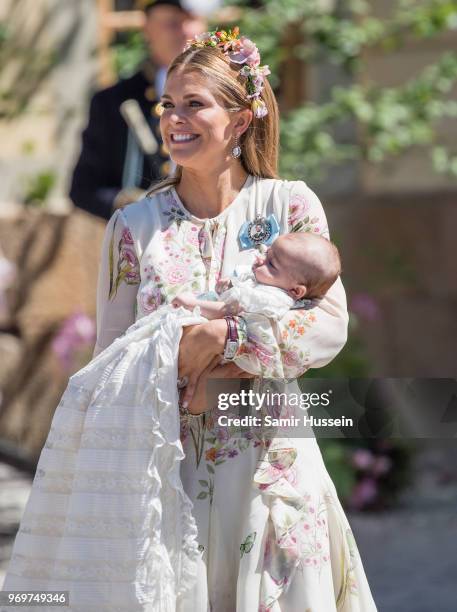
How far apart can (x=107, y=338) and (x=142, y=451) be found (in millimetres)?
396

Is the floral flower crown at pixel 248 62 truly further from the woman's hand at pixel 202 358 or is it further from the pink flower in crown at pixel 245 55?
the woman's hand at pixel 202 358

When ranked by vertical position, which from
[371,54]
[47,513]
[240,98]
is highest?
[371,54]

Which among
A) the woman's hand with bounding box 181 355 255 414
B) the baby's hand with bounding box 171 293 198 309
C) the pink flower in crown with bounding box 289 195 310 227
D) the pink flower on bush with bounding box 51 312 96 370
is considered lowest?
the woman's hand with bounding box 181 355 255 414

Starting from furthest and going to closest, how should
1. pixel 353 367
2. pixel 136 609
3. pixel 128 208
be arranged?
pixel 353 367 < pixel 128 208 < pixel 136 609

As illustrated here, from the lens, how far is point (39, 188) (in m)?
7.01

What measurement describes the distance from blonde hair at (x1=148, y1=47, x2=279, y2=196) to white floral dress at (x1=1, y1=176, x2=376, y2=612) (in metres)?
0.11

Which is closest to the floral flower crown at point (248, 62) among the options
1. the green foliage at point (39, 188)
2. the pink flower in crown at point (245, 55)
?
the pink flower in crown at point (245, 55)

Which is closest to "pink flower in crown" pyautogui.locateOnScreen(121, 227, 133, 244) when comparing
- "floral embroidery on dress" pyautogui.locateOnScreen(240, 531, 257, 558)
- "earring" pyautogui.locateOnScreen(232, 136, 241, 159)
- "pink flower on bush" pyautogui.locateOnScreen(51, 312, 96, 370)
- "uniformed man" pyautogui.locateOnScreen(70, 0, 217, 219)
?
"earring" pyautogui.locateOnScreen(232, 136, 241, 159)

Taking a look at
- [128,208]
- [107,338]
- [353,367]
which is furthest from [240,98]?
[353,367]

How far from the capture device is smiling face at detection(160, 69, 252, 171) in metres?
3.10

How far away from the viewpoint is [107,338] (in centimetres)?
317

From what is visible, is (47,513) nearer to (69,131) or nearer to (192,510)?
(192,510)

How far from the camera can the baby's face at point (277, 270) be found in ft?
9.73

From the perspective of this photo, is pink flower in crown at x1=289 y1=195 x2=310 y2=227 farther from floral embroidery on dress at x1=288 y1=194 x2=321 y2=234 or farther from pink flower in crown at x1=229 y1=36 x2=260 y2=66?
pink flower in crown at x1=229 y1=36 x2=260 y2=66
